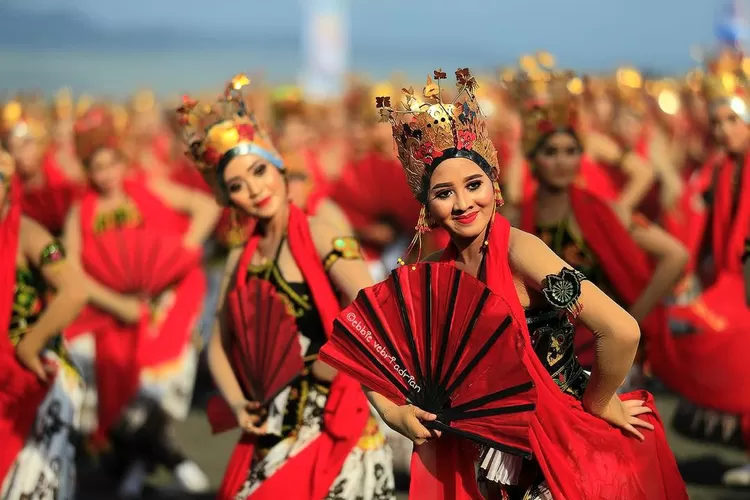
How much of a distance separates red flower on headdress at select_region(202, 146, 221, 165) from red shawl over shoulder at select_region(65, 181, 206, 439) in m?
2.93

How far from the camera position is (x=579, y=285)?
3.59 meters

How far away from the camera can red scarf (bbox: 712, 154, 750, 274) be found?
22.2 ft

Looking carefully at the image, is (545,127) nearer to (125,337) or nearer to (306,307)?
(306,307)

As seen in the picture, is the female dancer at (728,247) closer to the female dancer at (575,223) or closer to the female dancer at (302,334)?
the female dancer at (575,223)

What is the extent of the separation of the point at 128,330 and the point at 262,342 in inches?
128

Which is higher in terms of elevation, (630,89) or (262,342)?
(630,89)

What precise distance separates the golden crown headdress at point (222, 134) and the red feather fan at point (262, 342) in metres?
0.46

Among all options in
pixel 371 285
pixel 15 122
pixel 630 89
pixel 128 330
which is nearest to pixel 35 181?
pixel 15 122

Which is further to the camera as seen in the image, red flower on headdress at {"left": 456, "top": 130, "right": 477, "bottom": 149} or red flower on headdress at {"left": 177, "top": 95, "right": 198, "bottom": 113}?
red flower on headdress at {"left": 177, "top": 95, "right": 198, "bottom": 113}

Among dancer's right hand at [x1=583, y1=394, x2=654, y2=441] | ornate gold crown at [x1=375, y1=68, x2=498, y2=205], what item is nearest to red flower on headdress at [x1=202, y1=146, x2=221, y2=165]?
ornate gold crown at [x1=375, y1=68, x2=498, y2=205]

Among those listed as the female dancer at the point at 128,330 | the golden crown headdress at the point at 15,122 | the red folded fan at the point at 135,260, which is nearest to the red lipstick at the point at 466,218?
the female dancer at the point at 128,330

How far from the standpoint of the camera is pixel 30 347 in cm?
542

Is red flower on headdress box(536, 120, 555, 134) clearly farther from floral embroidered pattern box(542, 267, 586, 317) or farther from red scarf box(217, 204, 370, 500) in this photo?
floral embroidered pattern box(542, 267, 586, 317)

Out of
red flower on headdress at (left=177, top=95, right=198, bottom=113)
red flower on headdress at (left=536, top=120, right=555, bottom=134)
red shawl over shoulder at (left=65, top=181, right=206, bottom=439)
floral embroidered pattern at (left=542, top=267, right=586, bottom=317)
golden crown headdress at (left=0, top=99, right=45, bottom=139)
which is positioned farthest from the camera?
golden crown headdress at (left=0, top=99, right=45, bottom=139)
